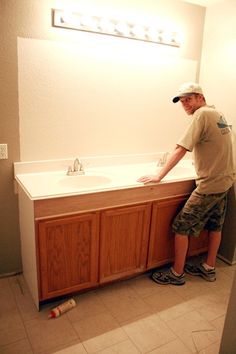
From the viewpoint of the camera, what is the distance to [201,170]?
2.11 meters

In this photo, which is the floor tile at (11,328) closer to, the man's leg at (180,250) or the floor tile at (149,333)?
the floor tile at (149,333)

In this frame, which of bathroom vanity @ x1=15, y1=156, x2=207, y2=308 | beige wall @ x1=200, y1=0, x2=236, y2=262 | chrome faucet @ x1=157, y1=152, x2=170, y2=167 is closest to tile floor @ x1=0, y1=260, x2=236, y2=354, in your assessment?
bathroom vanity @ x1=15, y1=156, x2=207, y2=308

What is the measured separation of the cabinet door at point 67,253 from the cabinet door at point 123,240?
7cm

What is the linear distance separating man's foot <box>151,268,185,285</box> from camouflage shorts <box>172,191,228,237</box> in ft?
1.21

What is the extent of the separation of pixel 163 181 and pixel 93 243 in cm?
68

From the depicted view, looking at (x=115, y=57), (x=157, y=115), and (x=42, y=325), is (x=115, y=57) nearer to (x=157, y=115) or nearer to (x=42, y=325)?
(x=157, y=115)

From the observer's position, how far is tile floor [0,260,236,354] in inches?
65.0

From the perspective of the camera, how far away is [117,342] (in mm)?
1684

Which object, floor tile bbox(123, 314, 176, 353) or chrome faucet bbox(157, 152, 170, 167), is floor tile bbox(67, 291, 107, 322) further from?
chrome faucet bbox(157, 152, 170, 167)

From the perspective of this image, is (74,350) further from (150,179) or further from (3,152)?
(3,152)

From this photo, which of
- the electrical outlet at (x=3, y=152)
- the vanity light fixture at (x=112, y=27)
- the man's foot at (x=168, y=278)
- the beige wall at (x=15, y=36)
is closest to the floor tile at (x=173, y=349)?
the man's foot at (x=168, y=278)

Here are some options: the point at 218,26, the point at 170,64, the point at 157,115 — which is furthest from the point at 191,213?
the point at 218,26

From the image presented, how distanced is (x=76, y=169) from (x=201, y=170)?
95 cm

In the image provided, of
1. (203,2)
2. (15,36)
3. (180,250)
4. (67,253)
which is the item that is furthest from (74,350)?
(203,2)
